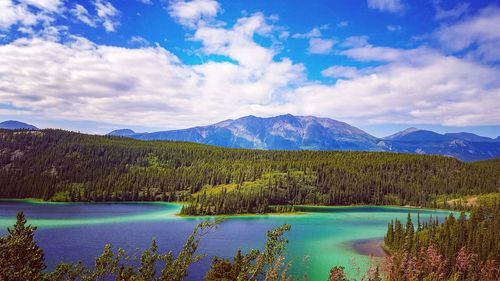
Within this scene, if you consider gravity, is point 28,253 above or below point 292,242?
above

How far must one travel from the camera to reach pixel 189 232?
116562mm

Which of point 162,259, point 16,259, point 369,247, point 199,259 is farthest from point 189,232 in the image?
point 162,259

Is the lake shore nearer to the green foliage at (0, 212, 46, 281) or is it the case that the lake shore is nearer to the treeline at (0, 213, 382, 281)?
the treeline at (0, 213, 382, 281)

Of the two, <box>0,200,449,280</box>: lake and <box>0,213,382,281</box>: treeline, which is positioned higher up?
<box>0,213,382,281</box>: treeline

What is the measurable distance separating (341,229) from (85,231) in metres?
83.8

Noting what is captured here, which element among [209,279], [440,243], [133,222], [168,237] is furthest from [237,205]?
[209,279]

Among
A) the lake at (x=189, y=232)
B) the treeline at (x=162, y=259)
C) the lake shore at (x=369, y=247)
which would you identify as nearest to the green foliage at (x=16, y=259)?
the treeline at (x=162, y=259)

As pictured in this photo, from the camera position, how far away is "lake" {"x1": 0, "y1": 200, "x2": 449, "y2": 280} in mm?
82312

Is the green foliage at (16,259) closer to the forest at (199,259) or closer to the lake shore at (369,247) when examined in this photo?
the forest at (199,259)

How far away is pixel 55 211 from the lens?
171375 mm

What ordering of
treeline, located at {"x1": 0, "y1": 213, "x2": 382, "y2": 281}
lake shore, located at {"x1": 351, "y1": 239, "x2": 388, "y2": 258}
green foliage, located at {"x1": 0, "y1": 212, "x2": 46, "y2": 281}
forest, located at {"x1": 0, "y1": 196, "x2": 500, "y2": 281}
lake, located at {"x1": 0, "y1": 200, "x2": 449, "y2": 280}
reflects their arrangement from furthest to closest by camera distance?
lake shore, located at {"x1": 351, "y1": 239, "x2": 388, "y2": 258}
lake, located at {"x1": 0, "y1": 200, "x2": 449, "y2": 280}
green foliage, located at {"x1": 0, "y1": 212, "x2": 46, "y2": 281}
treeline, located at {"x1": 0, "y1": 213, "x2": 382, "y2": 281}
forest, located at {"x1": 0, "y1": 196, "x2": 500, "y2": 281}

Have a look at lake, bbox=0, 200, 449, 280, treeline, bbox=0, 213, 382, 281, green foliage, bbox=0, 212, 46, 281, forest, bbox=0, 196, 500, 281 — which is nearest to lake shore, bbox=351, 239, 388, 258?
lake, bbox=0, 200, 449, 280

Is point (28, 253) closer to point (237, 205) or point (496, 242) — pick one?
point (496, 242)

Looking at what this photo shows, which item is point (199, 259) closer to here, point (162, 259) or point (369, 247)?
point (162, 259)
